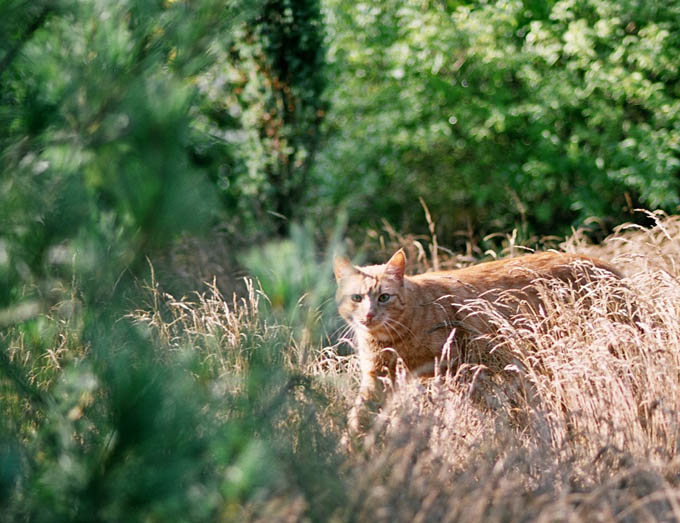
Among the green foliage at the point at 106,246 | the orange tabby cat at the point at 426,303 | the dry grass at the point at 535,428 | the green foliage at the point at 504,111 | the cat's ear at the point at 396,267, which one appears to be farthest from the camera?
the green foliage at the point at 504,111

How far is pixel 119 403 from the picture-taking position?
1.88 meters

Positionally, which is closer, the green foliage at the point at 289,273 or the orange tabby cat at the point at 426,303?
the green foliage at the point at 289,273

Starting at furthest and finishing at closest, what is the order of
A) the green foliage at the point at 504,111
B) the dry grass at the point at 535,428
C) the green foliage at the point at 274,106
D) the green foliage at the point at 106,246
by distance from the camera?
the green foliage at the point at 504,111 → the green foliage at the point at 274,106 → the dry grass at the point at 535,428 → the green foliage at the point at 106,246

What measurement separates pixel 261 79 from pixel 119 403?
5484 mm

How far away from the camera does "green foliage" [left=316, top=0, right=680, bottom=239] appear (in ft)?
23.9

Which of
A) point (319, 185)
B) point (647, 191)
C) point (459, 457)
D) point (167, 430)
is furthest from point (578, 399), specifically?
point (319, 185)

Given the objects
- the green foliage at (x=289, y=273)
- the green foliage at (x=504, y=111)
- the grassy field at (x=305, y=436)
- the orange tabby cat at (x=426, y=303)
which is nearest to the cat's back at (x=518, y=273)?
the orange tabby cat at (x=426, y=303)

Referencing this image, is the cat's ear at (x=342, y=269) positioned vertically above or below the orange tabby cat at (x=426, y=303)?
above

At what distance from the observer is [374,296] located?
14.7 feet

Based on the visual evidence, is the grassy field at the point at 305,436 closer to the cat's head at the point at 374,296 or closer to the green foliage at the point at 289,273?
the green foliage at the point at 289,273

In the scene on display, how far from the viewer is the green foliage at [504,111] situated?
23.9 feet

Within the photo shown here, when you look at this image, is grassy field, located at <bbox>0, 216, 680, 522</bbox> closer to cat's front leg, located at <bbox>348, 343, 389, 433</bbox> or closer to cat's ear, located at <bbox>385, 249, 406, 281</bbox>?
cat's front leg, located at <bbox>348, 343, 389, 433</bbox>

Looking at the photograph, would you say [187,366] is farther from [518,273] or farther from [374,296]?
[518,273]

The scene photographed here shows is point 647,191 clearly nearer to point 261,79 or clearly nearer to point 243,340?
point 261,79
